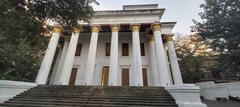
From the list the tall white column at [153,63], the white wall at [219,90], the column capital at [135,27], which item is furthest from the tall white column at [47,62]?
the white wall at [219,90]

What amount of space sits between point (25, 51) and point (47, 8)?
7175 mm

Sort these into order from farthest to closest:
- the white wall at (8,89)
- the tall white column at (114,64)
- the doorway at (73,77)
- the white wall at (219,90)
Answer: the doorway at (73,77) < the tall white column at (114,64) < the white wall at (219,90) < the white wall at (8,89)

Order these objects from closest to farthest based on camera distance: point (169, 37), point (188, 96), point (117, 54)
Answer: point (188, 96) → point (117, 54) → point (169, 37)

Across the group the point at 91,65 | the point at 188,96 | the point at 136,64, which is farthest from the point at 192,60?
the point at 188,96

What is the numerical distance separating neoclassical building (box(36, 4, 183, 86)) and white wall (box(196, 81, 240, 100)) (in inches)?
113

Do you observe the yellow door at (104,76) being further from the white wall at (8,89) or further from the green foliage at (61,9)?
the green foliage at (61,9)

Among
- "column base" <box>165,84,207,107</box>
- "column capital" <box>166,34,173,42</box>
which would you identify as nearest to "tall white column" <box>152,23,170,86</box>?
"column capital" <box>166,34,173,42</box>

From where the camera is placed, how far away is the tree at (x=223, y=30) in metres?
11.7

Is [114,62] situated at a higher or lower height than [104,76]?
higher

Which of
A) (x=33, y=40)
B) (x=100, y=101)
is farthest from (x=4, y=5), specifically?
(x=100, y=101)

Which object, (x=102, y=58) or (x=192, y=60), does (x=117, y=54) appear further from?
(x=192, y=60)

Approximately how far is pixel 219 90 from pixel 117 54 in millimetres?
9623

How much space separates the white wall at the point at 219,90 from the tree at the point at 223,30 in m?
1.61

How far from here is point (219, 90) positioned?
12484 millimetres
